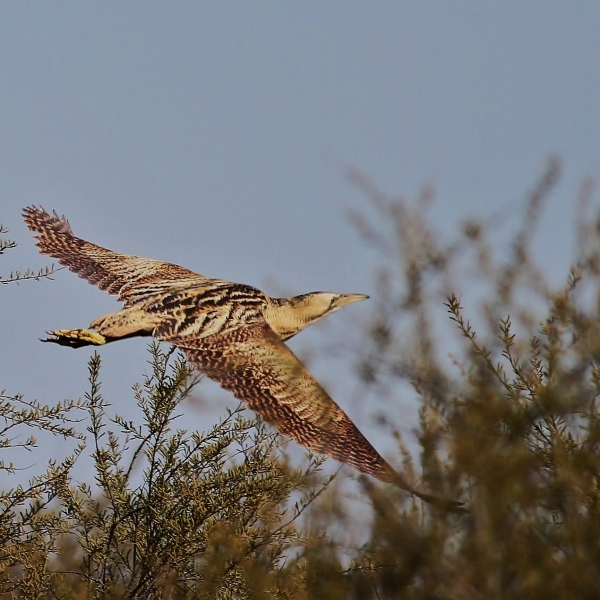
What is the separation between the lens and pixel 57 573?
5223 millimetres

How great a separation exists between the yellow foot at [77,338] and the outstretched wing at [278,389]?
529mm

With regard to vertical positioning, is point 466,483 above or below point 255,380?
below

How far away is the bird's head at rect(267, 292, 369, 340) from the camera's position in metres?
7.27

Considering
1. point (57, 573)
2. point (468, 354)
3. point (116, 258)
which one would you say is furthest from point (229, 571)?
point (116, 258)

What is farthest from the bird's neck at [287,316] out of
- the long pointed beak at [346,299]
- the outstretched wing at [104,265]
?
the outstretched wing at [104,265]

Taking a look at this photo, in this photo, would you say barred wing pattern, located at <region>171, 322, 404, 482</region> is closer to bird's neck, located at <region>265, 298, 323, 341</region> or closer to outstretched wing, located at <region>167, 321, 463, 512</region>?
outstretched wing, located at <region>167, 321, 463, 512</region>

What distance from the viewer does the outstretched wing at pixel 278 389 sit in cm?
588

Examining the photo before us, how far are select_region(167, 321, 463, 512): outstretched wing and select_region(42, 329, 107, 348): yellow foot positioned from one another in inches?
20.8

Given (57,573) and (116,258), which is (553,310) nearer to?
(57,573)

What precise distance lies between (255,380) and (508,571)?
3583 mm

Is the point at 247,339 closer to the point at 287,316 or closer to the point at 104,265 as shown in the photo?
Result: the point at 287,316

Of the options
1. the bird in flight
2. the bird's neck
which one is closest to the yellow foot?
the bird in flight

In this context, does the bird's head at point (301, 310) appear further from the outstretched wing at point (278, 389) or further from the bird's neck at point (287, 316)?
the outstretched wing at point (278, 389)

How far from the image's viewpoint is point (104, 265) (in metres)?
8.05
